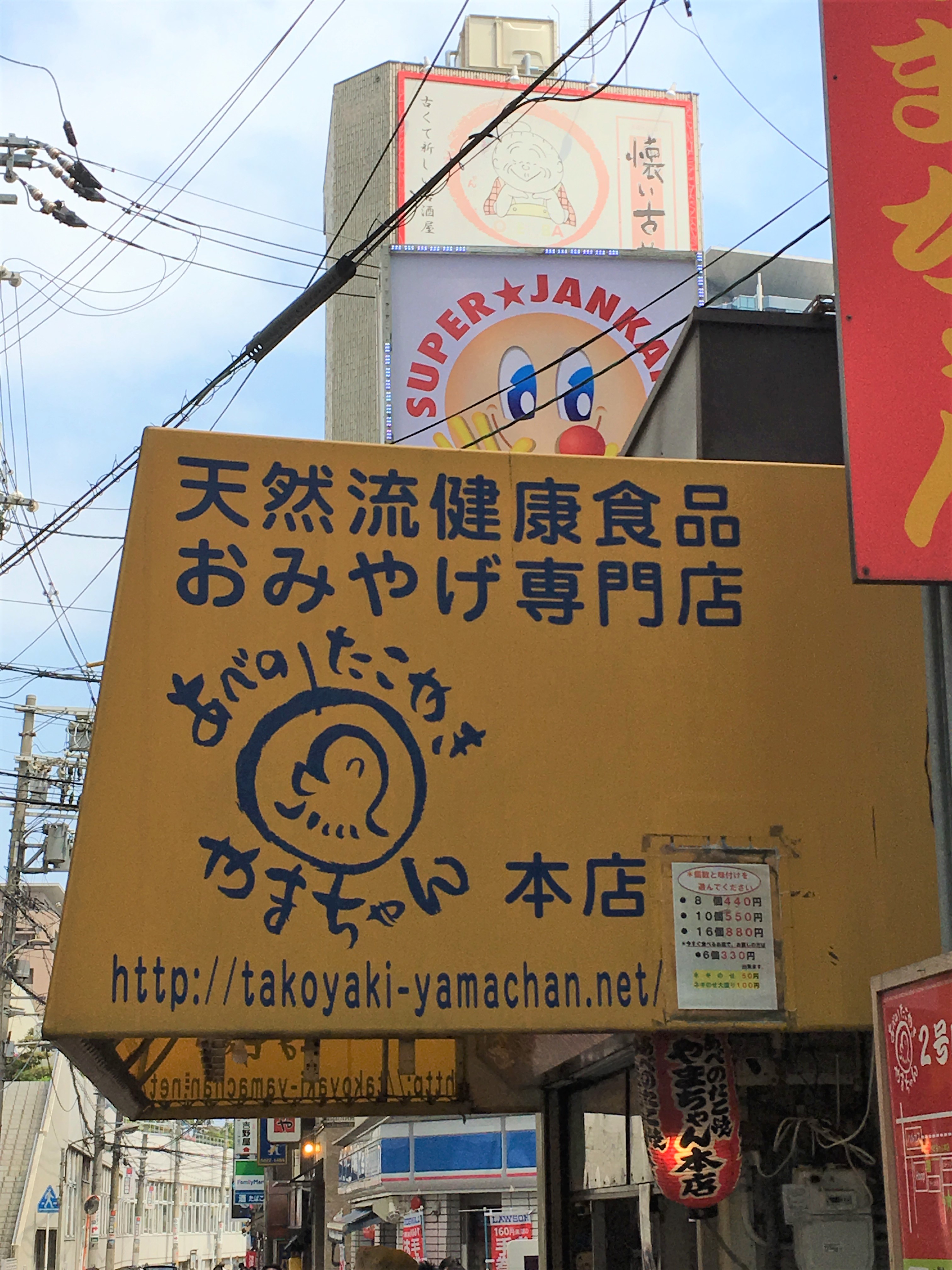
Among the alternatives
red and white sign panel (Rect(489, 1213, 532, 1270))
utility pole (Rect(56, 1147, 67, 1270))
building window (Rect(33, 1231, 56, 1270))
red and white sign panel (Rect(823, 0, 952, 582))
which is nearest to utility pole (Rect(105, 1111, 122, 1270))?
utility pole (Rect(56, 1147, 67, 1270))

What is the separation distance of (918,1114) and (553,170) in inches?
968

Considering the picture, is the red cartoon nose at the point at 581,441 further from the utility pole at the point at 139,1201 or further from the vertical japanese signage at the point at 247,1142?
the utility pole at the point at 139,1201

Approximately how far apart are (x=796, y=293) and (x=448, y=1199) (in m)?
22.3

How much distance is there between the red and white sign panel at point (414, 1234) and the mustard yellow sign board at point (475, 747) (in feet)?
51.6

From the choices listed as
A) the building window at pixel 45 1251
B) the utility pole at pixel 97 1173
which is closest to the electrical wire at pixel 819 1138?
the utility pole at pixel 97 1173

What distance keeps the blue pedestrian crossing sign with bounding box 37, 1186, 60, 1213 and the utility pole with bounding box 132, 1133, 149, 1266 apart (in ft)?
68.1

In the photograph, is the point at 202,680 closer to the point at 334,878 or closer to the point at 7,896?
the point at 334,878

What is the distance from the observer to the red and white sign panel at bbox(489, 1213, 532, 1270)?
17.6 metres

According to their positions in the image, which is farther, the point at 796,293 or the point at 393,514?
the point at 796,293

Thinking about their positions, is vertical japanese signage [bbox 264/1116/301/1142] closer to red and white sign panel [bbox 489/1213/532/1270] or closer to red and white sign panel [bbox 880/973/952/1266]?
red and white sign panel [bbox 489/1213/532/1270]

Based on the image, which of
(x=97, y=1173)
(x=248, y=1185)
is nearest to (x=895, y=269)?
(x=248, y=1185)

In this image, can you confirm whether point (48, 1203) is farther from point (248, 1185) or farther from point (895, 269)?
point (895, 269)

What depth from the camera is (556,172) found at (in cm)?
2617

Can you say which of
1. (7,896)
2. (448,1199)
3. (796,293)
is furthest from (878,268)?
(796,293)
